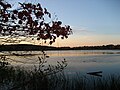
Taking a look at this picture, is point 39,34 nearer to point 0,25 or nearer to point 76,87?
point 0,25

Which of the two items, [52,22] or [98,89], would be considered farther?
[98,89]

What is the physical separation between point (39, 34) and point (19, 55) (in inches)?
20.0

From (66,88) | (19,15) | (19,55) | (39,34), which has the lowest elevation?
(66,88)

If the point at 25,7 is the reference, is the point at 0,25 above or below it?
below

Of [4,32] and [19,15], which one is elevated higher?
[19,15]

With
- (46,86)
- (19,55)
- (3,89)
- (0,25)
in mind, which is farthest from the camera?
(46,86)

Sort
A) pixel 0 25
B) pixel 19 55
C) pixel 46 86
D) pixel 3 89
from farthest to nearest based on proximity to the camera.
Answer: pixel 46 86 → pixel 3 89 → pixel 19 55 → pixel 0 25

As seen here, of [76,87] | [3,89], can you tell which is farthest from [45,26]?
[76,87]

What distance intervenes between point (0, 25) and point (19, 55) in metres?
0.63

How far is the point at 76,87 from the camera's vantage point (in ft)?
36.0

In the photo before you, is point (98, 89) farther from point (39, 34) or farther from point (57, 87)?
point (39, 34)

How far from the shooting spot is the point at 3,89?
9938 millimetres

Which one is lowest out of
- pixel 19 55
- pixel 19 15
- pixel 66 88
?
pixel 66 88

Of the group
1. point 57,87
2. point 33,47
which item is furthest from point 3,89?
point 33,47
